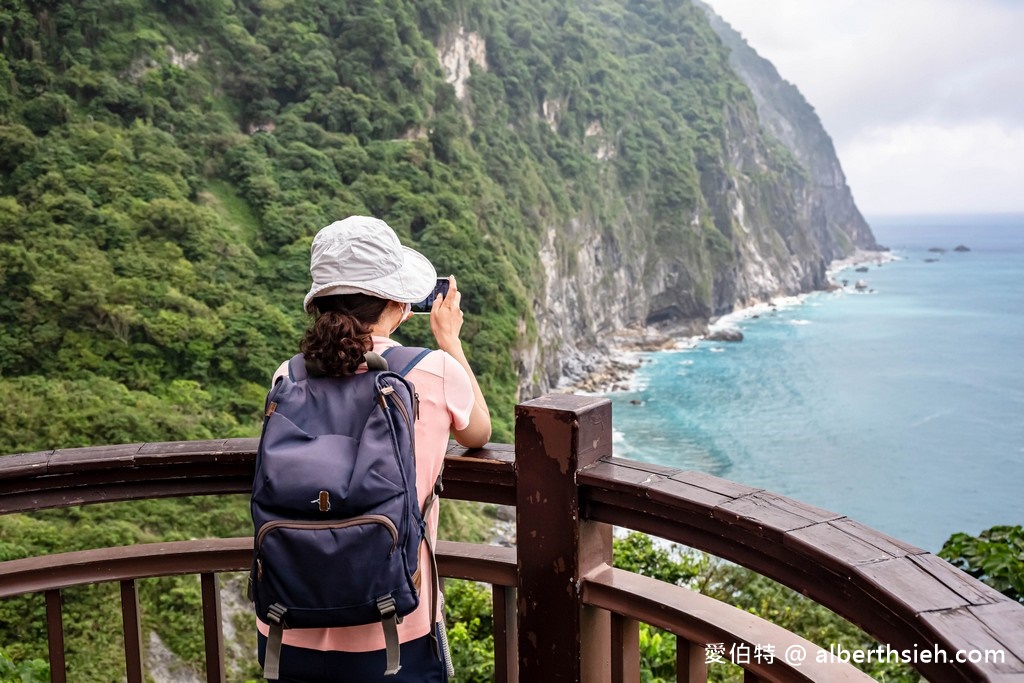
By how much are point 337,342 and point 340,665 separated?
51cm

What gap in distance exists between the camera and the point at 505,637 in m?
1.54

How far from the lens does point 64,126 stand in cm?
2405

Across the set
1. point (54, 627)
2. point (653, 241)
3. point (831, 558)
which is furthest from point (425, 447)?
point (653, 241)

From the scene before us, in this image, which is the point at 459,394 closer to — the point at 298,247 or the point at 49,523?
the point at 49,523

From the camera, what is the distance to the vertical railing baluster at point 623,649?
1387 millimetres

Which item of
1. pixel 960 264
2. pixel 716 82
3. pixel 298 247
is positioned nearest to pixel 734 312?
pixel 716 82

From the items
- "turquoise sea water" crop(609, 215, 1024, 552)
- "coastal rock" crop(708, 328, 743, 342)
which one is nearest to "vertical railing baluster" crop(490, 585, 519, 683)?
"turquoise sea water" crop(609, 215, 1024, 552)

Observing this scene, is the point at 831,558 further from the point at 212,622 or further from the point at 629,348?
the point at 629,348

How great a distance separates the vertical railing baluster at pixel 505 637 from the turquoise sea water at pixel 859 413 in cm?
2409

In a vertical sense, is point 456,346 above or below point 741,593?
above

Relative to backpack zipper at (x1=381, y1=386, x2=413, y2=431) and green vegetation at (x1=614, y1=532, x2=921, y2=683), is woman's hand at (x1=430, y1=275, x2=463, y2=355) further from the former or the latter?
green vegetation at (x1=614, y1=532, x2=921, y2=683)

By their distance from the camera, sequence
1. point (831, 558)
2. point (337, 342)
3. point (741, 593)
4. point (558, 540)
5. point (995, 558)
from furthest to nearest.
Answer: point (741, 593)
point (995, 558)
point (558, 540)
point (337, 342)
point (831, 558)

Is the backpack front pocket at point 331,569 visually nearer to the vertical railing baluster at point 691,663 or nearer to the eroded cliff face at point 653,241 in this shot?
the vertical railing baluster at point 691,663

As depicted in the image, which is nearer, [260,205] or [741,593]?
[741,593]
